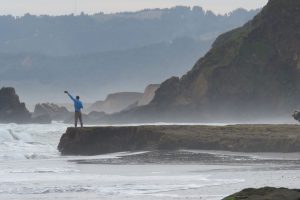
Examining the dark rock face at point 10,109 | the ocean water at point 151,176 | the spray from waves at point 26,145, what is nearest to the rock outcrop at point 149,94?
the dark rock face at point 10,109

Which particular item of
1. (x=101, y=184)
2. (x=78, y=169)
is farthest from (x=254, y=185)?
(x=78, y=169)

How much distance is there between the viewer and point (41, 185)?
19.5m

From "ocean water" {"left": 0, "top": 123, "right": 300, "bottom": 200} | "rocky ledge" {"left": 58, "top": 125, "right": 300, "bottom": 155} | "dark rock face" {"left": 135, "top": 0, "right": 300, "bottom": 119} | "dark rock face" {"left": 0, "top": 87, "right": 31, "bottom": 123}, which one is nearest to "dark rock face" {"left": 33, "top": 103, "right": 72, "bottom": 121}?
"dark rock face" {"left": 0, "top": 87, "right": 31, "bottom": 123}

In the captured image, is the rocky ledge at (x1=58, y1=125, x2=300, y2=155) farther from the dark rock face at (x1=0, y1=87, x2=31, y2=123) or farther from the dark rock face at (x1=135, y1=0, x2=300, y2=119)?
the dark rock face at (x1=0, y1=87, x2=31, y2=123)

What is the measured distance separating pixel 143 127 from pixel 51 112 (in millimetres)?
122625

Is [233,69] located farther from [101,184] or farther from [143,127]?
[101,184]

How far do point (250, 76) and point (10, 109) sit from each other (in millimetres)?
37074

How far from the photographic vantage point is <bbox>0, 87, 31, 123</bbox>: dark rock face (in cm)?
10994

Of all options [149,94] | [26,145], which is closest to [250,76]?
[26,145]

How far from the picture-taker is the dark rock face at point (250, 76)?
8181 cm

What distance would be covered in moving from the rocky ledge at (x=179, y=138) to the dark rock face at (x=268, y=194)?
16.7 m

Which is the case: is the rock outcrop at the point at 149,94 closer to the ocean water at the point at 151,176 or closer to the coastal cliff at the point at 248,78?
the coastal cliff at the point at 248,78

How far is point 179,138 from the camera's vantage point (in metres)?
32.0

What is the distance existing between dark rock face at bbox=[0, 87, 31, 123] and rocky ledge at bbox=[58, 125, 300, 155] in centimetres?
7658
